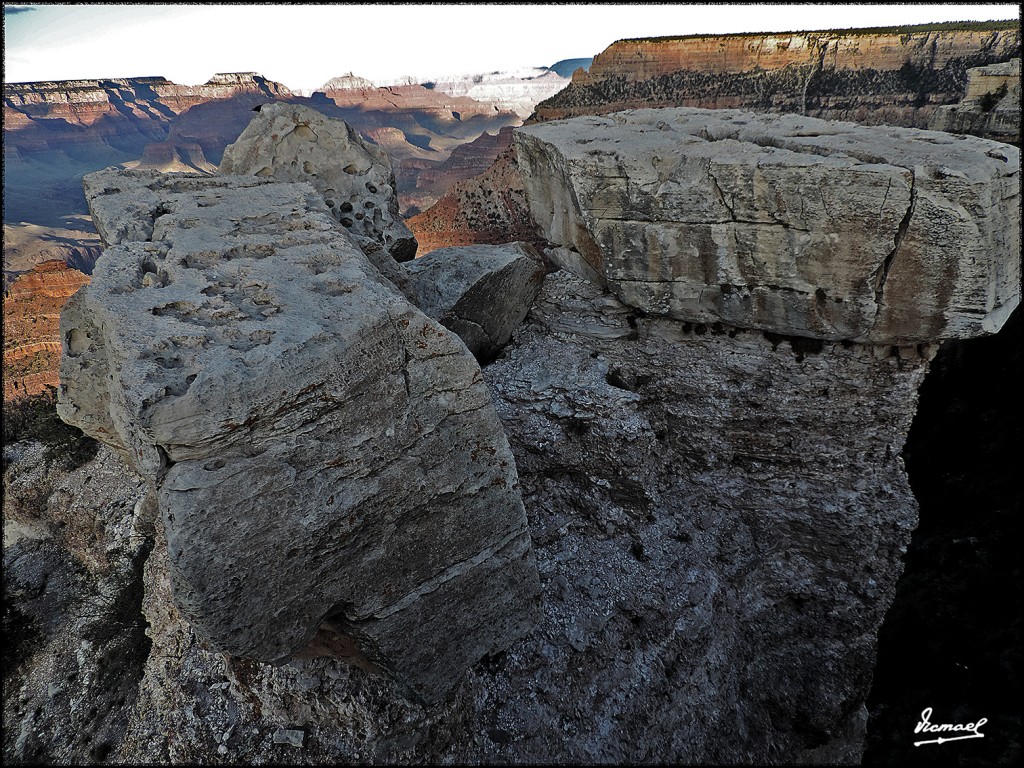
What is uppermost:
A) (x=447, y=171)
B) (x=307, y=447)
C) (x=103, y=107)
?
(x=103, y=107)

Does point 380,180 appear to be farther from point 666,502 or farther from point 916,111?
point 916,111

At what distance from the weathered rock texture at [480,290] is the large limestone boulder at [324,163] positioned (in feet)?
1.82

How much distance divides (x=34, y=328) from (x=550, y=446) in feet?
80.0

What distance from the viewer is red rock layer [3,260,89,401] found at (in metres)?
19.5

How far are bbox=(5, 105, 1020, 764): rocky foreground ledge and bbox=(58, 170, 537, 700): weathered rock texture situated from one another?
19 millimetres

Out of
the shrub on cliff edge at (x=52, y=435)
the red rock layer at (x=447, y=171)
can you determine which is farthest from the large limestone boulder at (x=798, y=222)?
the red rock layer at (x=447, y=171)

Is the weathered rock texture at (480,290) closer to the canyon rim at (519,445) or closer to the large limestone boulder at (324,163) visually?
the canyon rim at (519,445)

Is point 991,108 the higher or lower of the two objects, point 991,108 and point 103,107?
the lower

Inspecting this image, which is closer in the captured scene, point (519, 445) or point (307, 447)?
point (307, 447)

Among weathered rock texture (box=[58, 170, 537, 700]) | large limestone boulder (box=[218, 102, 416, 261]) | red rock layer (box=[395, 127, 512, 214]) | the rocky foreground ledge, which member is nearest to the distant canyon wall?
large limestone boulder (box=[218, 102, 416, 261])

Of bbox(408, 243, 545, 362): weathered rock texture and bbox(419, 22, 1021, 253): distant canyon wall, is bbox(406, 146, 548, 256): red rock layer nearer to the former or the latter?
bbox(419, 22, 1021, 253): distant canyon wall

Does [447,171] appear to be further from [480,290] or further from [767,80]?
[480,290]

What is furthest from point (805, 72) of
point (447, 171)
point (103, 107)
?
point (103, 107)

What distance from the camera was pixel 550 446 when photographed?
17.4ft
